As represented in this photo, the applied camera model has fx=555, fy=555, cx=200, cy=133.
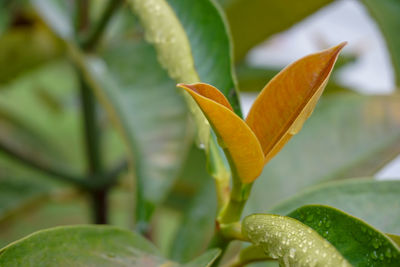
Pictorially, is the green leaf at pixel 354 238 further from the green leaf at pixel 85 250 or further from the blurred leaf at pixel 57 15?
the blurred leaf at pixel 57 15

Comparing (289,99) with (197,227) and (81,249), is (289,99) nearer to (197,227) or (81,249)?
(81,249)

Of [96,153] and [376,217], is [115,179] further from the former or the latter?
[376,217]

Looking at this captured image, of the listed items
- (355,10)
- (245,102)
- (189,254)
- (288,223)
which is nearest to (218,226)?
(288,223)

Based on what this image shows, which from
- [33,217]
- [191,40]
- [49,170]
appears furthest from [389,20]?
[33,217]

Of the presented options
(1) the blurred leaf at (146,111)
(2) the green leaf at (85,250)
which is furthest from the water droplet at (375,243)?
(1) the blurred leaf at (146,111)

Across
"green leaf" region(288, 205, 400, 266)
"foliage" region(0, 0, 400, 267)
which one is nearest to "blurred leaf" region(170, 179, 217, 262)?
"foliage" region(0, 0, 400, 267)

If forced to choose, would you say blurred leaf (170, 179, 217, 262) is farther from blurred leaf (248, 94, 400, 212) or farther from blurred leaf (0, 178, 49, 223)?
blurred leaf (0, 178, 49, 223)

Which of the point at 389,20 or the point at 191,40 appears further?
the point at 389,20
